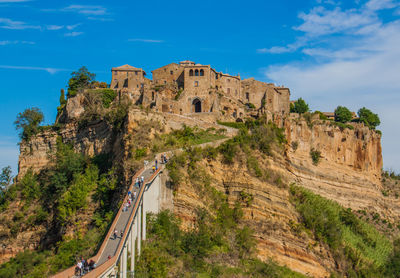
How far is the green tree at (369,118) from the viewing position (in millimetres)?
58487

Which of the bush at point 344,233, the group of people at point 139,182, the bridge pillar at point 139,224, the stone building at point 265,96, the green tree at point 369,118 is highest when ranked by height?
the stone building at point 265,96

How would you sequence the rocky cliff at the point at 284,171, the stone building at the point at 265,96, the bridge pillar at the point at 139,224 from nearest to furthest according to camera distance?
1. the bridge pillar at the point at 139,224
2. the rocky cliff at the point at 284,171
3. the stone building at the point at 265,96

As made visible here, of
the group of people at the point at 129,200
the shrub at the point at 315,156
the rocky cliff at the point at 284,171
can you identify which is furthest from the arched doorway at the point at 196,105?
the group of people at the point at 129,200

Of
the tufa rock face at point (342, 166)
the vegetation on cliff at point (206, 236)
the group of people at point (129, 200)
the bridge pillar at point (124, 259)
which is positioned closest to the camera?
the bridge pillar at point (124, 259)

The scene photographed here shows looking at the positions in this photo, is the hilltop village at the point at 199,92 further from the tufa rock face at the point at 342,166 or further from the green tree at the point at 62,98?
the green tree at the point at 62,98

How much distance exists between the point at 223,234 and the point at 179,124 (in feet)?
34.1

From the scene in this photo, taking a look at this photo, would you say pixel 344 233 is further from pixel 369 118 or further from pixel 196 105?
pixel 369 118

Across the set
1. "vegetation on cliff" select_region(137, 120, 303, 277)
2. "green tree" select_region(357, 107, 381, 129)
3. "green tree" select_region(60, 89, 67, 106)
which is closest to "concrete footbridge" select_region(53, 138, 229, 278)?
"vegetation on cliff" select_region(137, 120, 303, 277)

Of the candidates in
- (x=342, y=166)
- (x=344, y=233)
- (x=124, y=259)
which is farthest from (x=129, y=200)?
(x=342, y=166)

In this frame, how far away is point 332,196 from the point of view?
44000mm

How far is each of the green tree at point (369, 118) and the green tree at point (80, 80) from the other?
33.8 meters

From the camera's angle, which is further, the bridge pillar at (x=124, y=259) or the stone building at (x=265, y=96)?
the stone building at (x=265, y=96)

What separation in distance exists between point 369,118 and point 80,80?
36.0m

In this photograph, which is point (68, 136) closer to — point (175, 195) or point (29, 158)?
point (29, 158)
